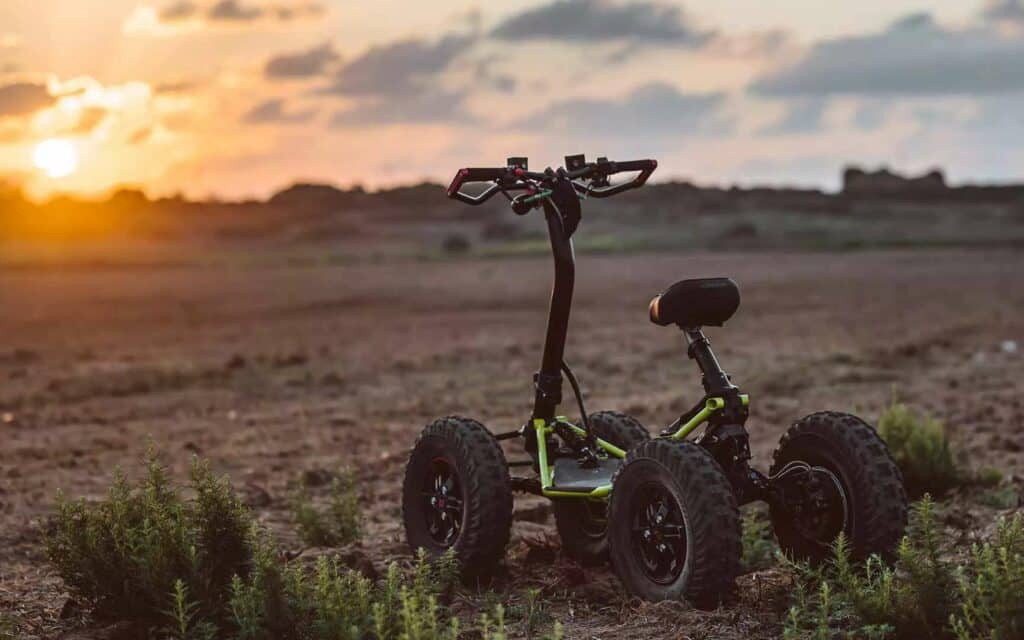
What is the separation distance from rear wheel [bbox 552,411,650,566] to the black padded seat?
0.95m

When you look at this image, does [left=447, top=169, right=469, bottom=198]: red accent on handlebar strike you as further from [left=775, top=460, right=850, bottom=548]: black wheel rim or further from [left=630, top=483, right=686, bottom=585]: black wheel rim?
[left=775, top=460, right=850, bottom=548]: black wheel rim

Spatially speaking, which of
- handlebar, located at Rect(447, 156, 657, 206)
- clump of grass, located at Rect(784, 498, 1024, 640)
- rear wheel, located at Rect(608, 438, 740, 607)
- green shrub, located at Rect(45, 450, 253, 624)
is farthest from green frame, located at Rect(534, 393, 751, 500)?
green shrub, located at Rect(45, 450, 253, 624)

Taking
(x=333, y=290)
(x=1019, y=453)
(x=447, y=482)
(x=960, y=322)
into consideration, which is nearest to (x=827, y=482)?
(x=447, y=482)

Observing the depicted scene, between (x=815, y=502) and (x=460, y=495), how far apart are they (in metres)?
1.86

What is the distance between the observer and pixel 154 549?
5.56 meters

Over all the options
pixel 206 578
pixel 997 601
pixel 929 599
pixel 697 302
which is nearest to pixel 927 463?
pixel 697 302

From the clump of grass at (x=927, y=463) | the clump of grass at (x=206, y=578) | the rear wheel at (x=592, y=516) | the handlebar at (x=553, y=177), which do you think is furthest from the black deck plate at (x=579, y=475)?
the clump of grass at (x=927, y=463)

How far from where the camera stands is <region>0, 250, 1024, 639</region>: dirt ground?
26.1 feet

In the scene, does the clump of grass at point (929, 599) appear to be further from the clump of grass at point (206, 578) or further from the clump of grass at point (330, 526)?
the clump of grass at point (330, 526)

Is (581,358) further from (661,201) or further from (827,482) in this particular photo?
(661,201)

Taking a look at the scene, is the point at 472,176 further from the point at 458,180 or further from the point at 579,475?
the point at 579,475

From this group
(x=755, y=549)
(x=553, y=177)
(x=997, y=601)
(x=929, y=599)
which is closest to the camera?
(x=997, y=601)

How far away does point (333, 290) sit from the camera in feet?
117

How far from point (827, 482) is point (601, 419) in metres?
1.58
